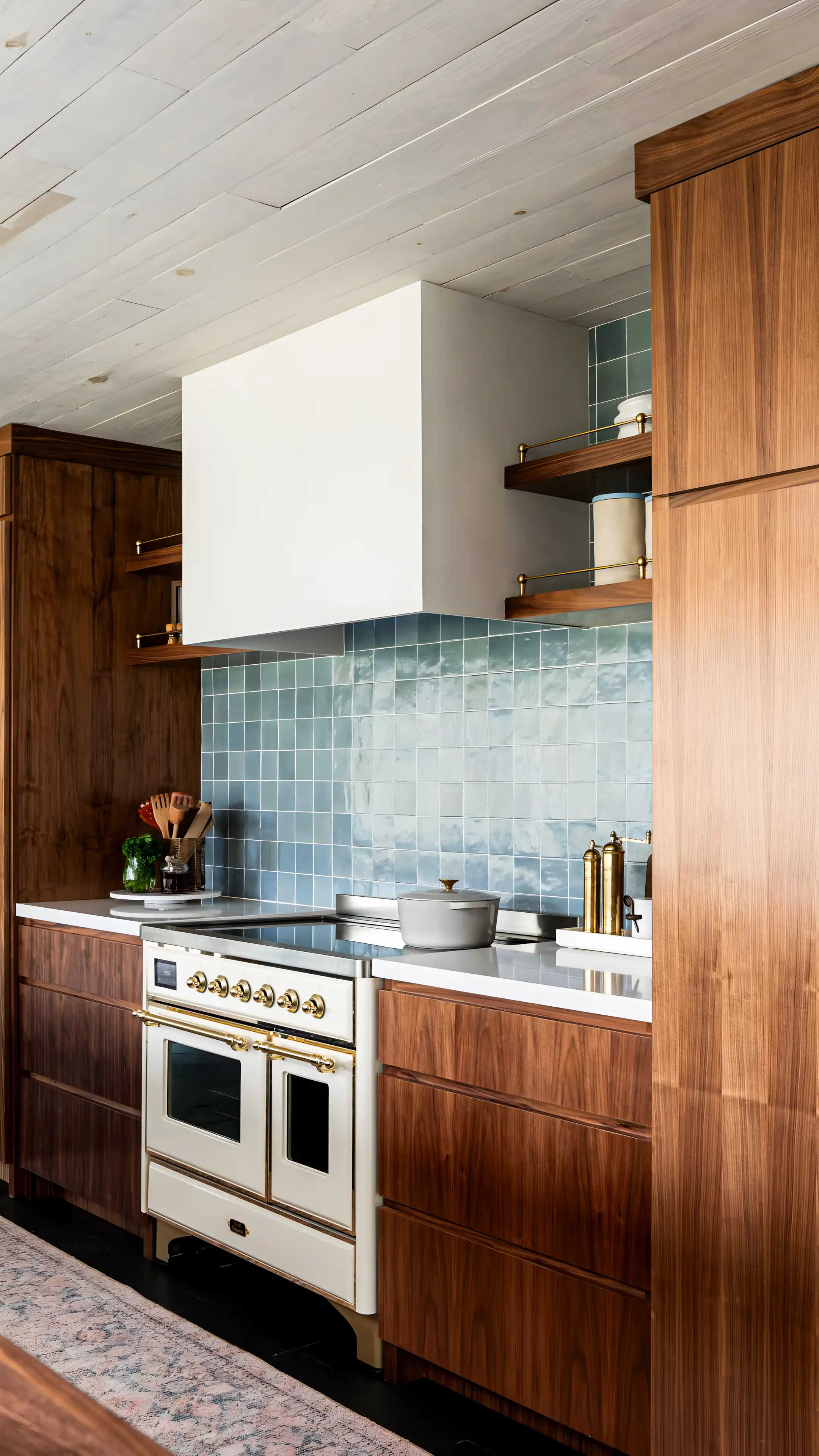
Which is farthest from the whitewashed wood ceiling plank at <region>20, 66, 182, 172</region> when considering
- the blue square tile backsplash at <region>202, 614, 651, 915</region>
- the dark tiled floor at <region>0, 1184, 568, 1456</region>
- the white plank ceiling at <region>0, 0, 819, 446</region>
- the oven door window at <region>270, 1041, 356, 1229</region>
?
the dark tiled floor at <region>0, 1184, 568, 1456</region>

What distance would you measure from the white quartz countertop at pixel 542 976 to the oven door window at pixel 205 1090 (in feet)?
1.97

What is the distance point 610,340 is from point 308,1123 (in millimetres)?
1951

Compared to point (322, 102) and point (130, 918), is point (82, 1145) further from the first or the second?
point (322, 102)

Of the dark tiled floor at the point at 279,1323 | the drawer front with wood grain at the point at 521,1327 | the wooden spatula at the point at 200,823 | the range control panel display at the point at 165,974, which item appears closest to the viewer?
the drawer front with wood grain at the point at 521,1327

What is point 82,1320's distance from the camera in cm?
284

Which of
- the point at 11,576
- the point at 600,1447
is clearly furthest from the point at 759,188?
the point at 11,576

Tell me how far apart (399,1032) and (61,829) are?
187 centimetres

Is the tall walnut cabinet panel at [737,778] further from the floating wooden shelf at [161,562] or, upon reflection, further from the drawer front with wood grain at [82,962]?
the floating wooden shelf at [161,562]

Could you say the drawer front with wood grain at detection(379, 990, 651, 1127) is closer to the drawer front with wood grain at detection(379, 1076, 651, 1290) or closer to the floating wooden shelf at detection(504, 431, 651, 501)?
the drawer front with wood grain at detection(379, 1076, 651, 1290)

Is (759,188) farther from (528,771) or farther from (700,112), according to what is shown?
(528,771)

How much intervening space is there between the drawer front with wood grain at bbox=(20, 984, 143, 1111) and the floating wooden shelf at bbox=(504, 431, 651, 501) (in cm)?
175

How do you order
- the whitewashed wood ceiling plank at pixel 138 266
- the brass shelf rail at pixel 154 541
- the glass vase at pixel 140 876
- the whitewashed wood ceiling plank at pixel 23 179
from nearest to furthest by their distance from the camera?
the whitewashed wood ceiling plank at pixel 23 179, the whitewashed wood ceiling plank at pixel 138 266, the glass vase at pixel 140 876, the brass shelf rail at pixel 154 541

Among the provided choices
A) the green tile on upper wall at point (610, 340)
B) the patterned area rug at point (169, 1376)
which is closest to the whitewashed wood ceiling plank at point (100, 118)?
the green tile on upper wall at point (610, 340)

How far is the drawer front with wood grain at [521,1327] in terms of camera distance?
2.06 m
